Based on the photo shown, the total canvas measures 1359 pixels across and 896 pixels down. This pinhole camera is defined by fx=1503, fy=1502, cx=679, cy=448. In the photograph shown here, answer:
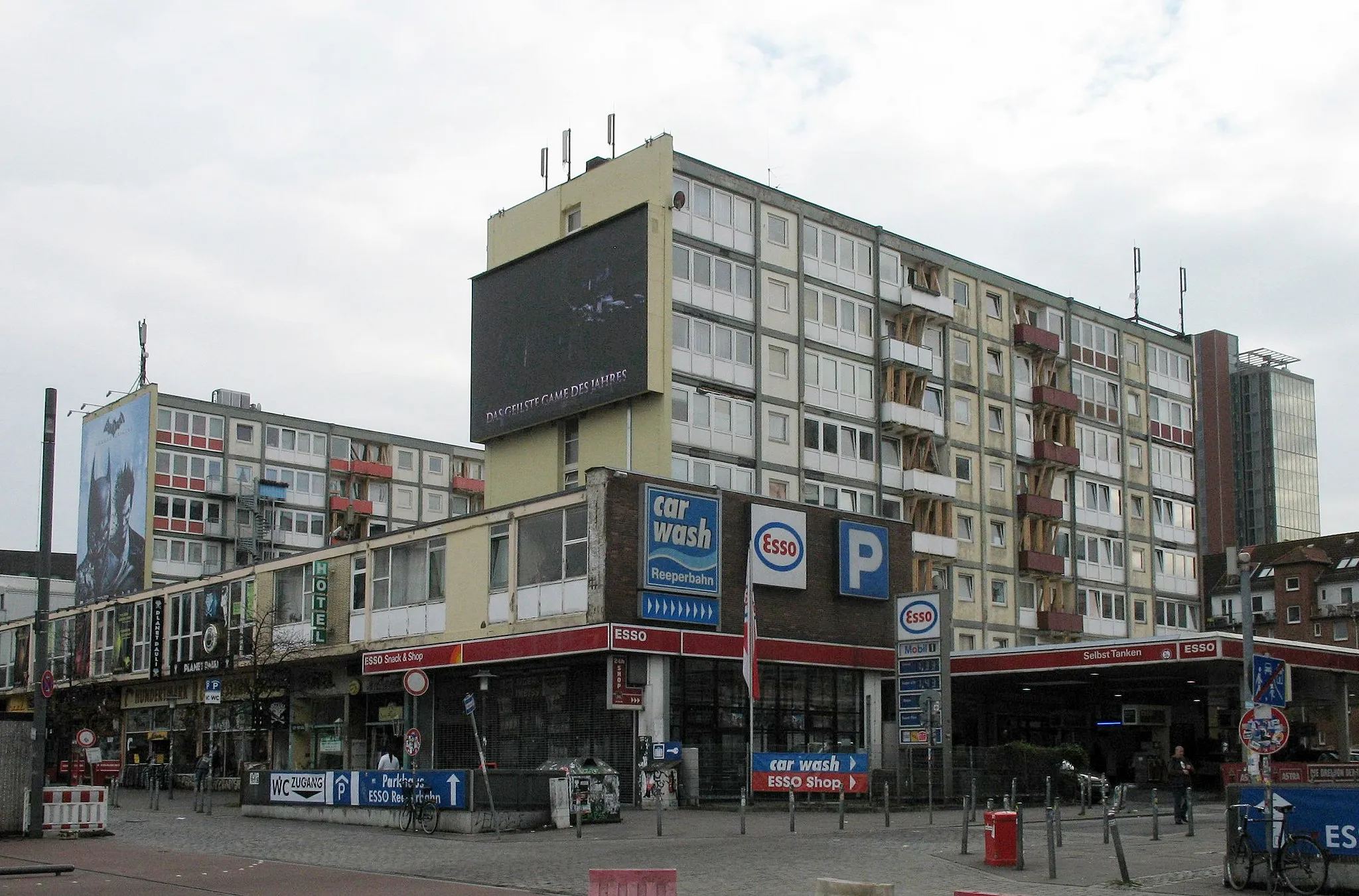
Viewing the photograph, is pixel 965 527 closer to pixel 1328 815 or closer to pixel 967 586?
pixel 967 586

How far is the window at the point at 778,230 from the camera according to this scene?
197 ft

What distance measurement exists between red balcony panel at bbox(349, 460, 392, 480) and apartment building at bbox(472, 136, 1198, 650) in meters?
38.8

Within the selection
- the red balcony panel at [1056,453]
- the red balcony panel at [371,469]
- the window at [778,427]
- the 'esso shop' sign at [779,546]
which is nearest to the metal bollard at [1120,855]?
the 'esso shop' sign at [779,546]

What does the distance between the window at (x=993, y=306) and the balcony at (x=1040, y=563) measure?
1132cm

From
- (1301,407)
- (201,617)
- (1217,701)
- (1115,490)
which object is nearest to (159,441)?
(201,617)

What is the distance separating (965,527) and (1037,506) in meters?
4.48

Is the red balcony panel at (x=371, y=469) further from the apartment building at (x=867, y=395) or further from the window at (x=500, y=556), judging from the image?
the window at (x=500, y=556)

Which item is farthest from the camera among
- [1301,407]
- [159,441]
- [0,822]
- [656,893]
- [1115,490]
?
[1301,407]

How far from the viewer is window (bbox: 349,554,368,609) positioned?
156 ft

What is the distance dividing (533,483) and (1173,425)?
38425mm

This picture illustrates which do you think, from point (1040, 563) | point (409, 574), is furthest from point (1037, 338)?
point (409, 574)

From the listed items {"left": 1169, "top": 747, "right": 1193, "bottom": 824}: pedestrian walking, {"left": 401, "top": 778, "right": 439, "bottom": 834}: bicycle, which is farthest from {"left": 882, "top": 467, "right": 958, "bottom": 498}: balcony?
{"left": 401, "top": 778, "right": 439, "bottom": 834}: bicycle

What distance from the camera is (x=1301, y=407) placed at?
174 meters

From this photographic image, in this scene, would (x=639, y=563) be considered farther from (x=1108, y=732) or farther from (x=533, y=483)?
(x=1108, y=732)
